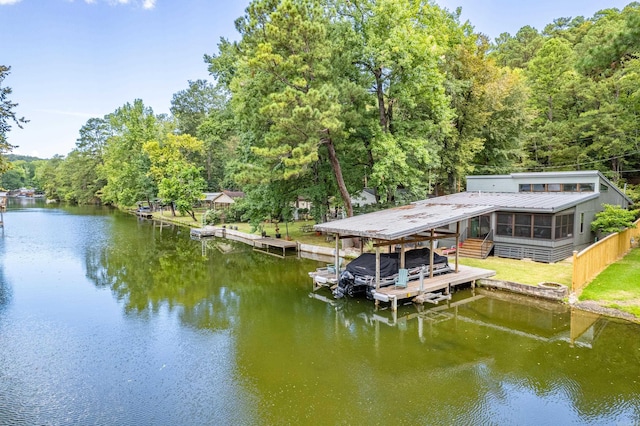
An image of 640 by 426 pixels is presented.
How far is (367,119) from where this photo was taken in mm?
21906

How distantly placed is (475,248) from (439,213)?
5.46 m

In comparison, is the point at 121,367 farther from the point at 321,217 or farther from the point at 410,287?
the point at 321,217

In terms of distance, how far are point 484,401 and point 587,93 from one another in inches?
1201

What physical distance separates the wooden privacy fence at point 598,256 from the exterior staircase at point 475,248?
463 cm

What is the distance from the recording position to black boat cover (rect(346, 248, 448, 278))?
13.6m

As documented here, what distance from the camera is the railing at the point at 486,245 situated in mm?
18583

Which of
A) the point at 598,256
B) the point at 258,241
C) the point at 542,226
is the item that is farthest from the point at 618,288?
the point at 258,241

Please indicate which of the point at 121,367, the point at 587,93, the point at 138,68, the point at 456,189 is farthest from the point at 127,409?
the point at 138,68

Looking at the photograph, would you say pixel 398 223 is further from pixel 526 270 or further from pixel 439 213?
pixel 526 270

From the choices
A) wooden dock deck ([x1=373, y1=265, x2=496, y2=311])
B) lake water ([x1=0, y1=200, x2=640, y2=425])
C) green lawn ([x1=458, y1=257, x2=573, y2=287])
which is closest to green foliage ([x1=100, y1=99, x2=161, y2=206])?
lake water ([x1=0, y1=200, x2=640, y2=425])

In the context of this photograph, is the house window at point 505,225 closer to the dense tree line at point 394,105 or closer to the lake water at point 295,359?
the dense tree line at point 394,105

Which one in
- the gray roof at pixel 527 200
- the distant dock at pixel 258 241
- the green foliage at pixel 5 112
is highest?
the green foliage at pixel 5 112

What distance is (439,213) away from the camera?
14.8m

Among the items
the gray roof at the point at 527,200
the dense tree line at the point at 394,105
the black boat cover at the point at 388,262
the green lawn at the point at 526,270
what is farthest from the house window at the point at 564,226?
the dense tree line at the point at 394,105
